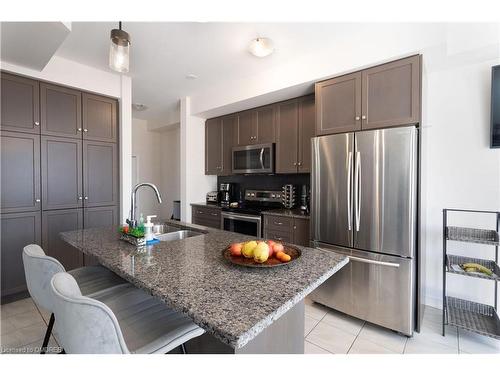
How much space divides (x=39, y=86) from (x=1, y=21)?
3.33 feet

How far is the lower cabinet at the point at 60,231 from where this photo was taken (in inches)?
106

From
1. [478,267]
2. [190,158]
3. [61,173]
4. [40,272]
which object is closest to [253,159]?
[190,158]

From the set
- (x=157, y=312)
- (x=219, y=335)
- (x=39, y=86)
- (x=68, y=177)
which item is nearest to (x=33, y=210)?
(x=68, y=177)

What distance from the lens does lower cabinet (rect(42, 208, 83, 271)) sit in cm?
270

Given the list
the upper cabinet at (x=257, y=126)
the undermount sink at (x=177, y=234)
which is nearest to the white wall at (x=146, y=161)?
the upper cabinet at (x=257, y=126)

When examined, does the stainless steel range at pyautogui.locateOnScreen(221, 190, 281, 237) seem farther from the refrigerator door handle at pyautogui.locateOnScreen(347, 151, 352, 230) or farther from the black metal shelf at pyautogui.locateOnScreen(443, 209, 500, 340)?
the black metal shelf at pyautogui.locateOnScreen(443, 209, 500, 340)

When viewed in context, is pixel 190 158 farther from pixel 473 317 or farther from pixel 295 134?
pixel 473 317

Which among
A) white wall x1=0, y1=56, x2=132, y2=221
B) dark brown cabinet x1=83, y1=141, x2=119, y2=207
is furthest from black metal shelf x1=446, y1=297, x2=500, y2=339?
dark brown cabinet x1=83, y1=141, x2=119, y2=207

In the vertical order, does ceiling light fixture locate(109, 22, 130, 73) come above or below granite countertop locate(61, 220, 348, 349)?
above

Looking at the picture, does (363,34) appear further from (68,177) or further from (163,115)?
(163,115)

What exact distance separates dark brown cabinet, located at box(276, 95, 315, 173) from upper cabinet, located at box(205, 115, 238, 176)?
0.85 meters

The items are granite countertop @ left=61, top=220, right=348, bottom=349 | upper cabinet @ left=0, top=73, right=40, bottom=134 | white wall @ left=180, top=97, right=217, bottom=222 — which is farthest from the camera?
white wall @ left=180, top=97, right=217, bottom=222

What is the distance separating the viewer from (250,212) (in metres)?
3.27

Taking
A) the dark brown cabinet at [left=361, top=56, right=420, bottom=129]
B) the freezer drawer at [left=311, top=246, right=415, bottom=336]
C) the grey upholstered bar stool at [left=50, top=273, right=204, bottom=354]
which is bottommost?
the freezer drawer at [left=311, top=246, right=415, bottom=336]
